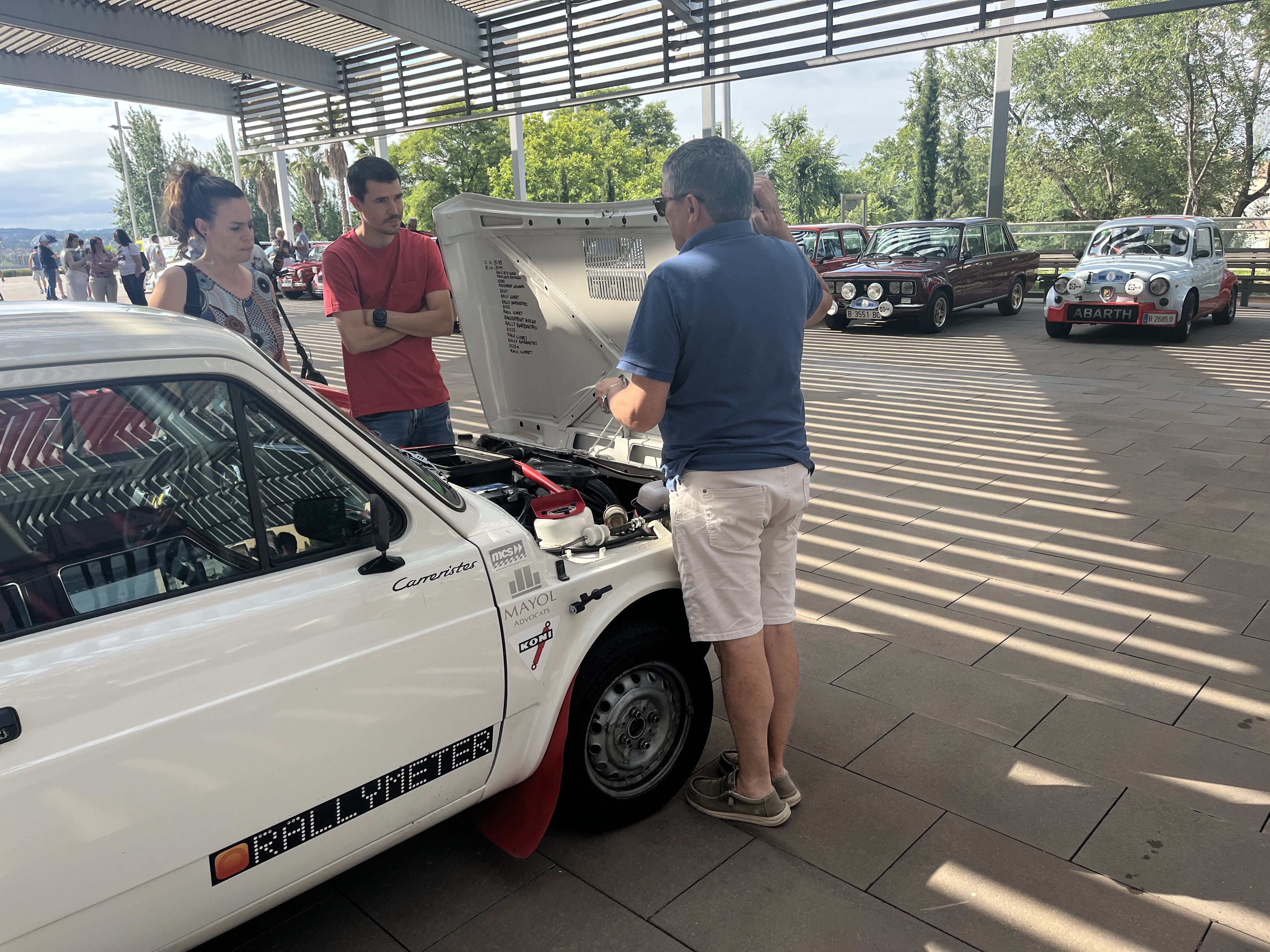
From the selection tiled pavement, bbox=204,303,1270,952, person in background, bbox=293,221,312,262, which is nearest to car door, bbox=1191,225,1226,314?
tiled pavement, bbox=204,303,1270,952

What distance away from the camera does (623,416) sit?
248 cm

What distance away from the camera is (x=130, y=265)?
61.8 feet

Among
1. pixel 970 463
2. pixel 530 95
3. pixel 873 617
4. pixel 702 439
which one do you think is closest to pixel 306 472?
pixel 702 439

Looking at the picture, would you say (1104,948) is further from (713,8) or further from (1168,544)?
(713,8)

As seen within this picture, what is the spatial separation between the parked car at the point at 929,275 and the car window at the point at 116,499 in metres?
13.3

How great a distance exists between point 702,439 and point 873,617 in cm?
216

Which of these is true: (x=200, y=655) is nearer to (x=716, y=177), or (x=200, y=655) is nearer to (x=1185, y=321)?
(x=716, y=177)

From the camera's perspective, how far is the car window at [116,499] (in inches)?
62.2

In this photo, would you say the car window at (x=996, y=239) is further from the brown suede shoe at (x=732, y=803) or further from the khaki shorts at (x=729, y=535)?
the brown suede shoe at (x=732, y=803)

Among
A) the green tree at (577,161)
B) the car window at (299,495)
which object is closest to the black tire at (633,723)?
the car window at (299,495)

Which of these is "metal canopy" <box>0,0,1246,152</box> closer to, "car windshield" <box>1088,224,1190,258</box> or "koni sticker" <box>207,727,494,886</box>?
"car windshield" <box>1088,224,1190,258</box>

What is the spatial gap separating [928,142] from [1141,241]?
48.3 m

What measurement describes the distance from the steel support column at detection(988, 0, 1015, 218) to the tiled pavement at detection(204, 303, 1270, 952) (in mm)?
13356

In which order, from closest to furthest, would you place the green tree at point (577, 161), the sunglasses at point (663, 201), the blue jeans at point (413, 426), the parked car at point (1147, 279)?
the sunglasses at point (663, 201)
the blue jeans at point (413, 426)
the parked car at point (1147, 279)
the green tree at point (577, 161)
